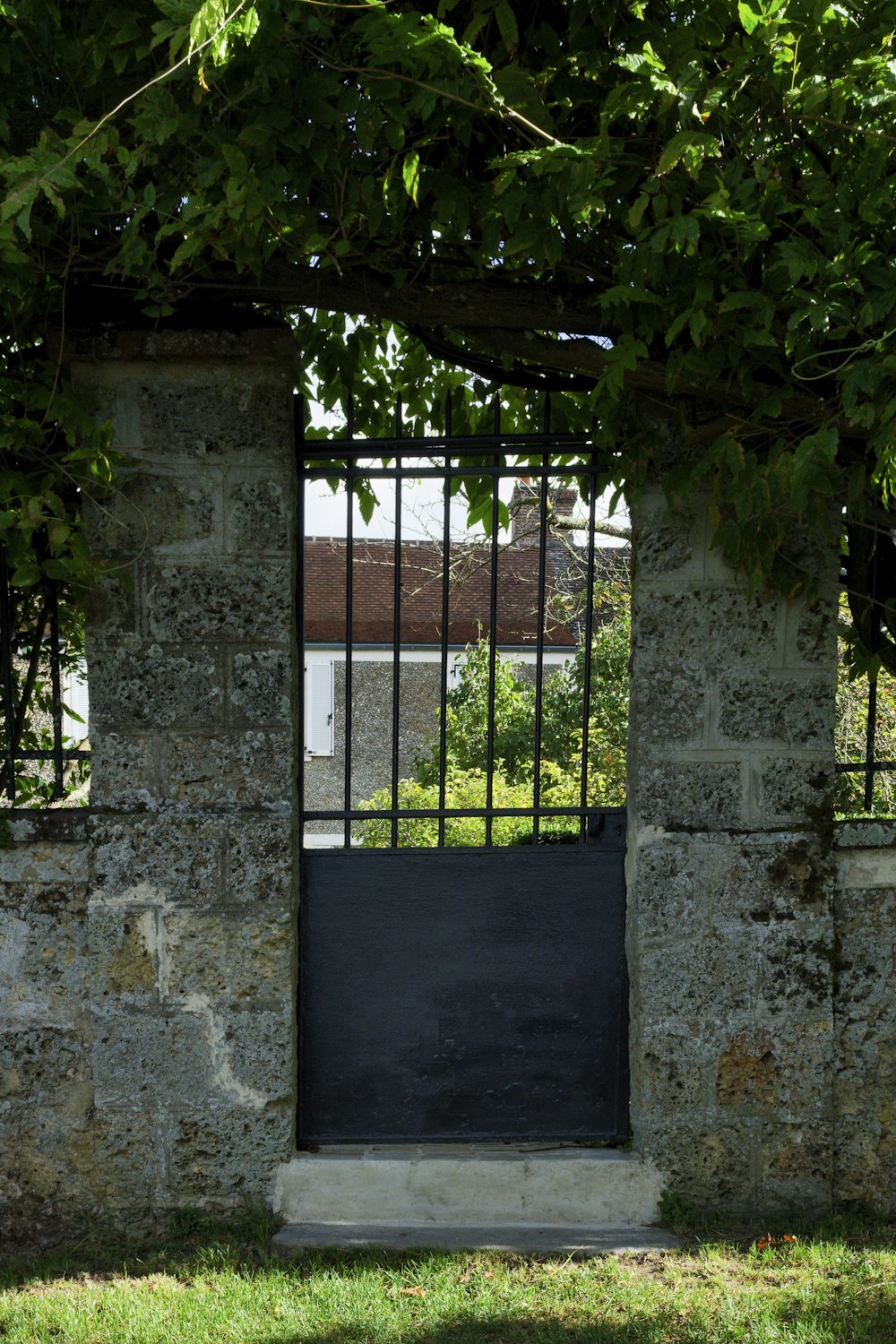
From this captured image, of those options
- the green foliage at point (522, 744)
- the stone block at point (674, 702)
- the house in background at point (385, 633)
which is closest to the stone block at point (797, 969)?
the stone block at point (674, 702)

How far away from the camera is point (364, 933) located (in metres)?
3.53

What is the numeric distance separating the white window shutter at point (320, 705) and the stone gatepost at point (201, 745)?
444 inches

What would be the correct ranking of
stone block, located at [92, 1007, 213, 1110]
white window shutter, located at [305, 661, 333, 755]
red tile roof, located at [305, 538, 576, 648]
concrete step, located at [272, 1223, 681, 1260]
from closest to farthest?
concrete step, located at [272, 1223, 681, 1260] < stone block, located at [92, 1007, 213, 1110] < red tile roof, located at [305, 538, 576, 648] < white window shutter, located at [305, 661, 333, 755]

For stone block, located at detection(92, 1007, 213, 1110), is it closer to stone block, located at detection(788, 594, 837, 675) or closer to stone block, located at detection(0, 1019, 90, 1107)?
stone block, located at detection(0, 1019, 90, 1107)

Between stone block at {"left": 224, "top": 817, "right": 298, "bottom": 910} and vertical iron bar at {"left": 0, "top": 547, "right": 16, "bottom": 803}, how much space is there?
0.72m

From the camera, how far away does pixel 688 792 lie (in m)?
3.38

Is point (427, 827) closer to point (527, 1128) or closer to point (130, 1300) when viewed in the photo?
point (527, 1128)

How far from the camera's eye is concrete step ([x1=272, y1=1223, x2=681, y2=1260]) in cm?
323

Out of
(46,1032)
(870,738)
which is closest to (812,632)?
(870,738)

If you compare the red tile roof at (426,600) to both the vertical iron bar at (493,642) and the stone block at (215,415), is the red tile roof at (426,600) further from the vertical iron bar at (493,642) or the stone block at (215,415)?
the stone block at (215,415)

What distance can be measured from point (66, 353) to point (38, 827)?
138cm

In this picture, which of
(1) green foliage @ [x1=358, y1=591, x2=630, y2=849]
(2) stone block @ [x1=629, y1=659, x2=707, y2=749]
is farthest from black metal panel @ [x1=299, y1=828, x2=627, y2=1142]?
(1) green foliage @ [x1=358, y1=591, x2=630, y2=849]

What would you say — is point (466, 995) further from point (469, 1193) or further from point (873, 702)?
point (873, 702)

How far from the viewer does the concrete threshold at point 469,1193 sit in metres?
3.37
